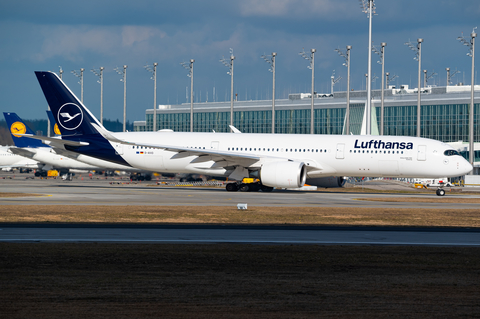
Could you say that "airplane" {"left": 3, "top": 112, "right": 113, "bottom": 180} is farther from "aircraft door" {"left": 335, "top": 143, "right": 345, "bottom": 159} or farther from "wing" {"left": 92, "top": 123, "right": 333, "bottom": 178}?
"aircraft door" {"left": 335, "top": 143, "right": 345, "bottom": 159}

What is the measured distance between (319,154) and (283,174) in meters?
4.04

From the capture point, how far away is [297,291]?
1084 cm

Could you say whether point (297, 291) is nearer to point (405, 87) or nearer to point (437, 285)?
point (437, 285)

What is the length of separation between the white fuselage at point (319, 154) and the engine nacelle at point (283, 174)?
80.7 inches

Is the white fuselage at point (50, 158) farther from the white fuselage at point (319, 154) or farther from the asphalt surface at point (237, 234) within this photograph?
the asphalt surface at point (237, 234)

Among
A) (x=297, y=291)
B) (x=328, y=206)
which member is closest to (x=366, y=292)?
(x=297, y=291)

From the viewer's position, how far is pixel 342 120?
4722 inches

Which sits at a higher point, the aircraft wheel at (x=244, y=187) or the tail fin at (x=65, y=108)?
the tail fin at (x=65, y=108)

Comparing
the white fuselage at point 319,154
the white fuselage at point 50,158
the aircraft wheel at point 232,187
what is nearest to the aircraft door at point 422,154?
the white fuselage at point 319,154

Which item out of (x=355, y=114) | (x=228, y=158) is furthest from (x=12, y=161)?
(x=355, y=114)

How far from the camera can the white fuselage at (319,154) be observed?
137ft

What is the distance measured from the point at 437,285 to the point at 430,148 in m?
32.1

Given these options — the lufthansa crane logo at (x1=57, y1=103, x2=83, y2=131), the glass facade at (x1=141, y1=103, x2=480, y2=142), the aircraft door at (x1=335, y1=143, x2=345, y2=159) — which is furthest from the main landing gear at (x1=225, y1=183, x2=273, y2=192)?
the glass facade at (x1=141, y1=103, x2=480, y2=142)

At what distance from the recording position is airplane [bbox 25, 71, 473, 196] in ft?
137
